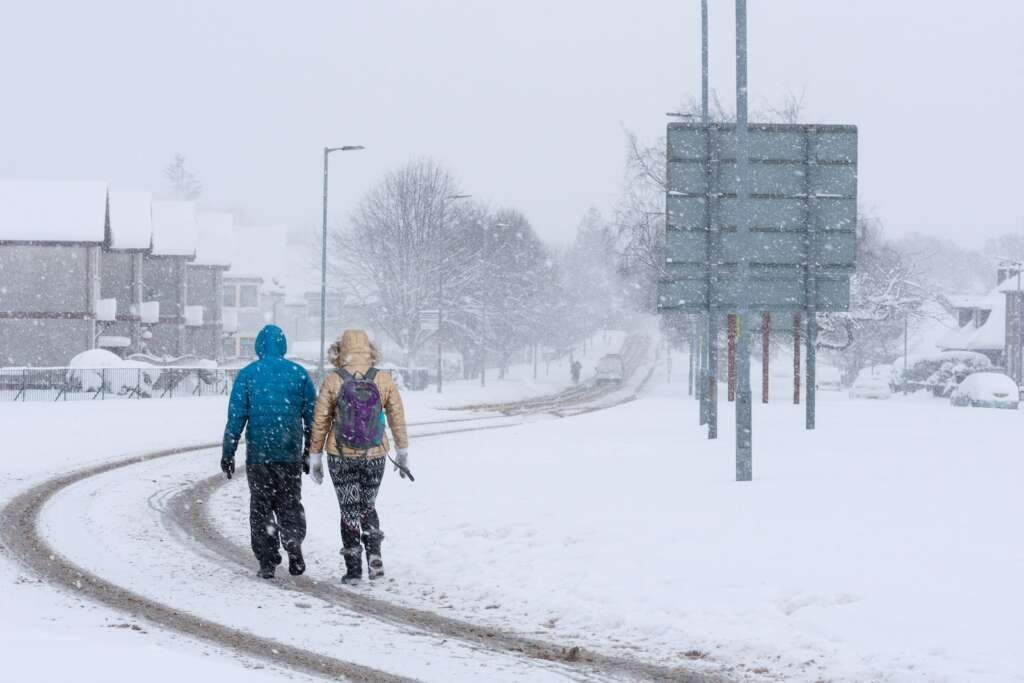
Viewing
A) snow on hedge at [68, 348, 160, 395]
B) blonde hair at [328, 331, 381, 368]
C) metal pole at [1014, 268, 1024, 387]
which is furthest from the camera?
metal pole at [1014, 268, 1024, 387]

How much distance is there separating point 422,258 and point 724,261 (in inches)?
1865

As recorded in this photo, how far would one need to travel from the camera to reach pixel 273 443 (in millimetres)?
9602

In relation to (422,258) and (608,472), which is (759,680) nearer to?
(608,472)

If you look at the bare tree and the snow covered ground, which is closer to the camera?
the snow covered ground

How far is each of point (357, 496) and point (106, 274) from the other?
173 feet

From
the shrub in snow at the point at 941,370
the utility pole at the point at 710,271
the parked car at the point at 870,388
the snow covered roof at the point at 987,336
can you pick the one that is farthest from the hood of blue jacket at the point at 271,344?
the snow covered roof at the point at 987,336

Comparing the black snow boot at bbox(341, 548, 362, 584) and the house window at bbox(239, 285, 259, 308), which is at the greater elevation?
the house window at bbox(239, 285, 259, 308)

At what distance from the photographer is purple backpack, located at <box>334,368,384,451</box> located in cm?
945

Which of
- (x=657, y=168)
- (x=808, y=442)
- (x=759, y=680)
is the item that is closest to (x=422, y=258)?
(x=657, y=168)

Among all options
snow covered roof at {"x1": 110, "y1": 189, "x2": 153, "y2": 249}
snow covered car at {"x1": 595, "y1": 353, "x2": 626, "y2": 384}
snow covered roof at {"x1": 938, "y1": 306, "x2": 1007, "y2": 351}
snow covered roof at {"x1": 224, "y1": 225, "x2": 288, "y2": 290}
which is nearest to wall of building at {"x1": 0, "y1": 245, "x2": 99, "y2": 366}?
snow covered roof at {"x1": 110, "y1": 189, "x2": 153, "y2": 249}

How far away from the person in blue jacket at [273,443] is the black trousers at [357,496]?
0.99ft

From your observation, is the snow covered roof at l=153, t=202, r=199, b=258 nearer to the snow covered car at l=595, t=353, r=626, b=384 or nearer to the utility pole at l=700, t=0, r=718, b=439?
the snow covered car at l=595, t=353, r=626, b=384

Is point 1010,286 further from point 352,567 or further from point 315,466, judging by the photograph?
point 315,466

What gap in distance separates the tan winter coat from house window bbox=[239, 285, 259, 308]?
82.8 metres
